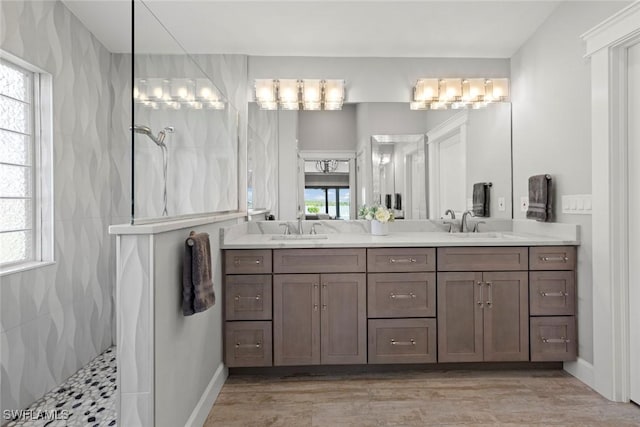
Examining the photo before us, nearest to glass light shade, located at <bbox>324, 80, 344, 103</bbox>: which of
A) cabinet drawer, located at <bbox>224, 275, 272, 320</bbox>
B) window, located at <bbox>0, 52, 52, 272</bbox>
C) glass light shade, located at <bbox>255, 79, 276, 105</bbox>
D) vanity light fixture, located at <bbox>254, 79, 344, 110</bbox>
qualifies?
vanity light fixture, located at <bbox>254, 79, 344, 110</bbox>

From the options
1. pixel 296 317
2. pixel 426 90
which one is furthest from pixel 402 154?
pixel 296 317

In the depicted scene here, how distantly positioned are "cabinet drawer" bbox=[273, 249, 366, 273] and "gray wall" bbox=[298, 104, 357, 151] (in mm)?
1042

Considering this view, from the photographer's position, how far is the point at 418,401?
2.06 m

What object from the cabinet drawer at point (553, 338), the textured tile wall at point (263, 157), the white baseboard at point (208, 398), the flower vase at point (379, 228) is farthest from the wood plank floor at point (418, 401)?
the textured tile wall at point (263, 157)

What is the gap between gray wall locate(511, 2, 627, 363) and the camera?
221 cm

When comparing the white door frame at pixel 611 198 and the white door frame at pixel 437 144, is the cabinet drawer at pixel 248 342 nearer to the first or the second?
the white door frame at pixel 437 144

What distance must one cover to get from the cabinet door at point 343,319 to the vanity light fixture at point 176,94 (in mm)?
1328

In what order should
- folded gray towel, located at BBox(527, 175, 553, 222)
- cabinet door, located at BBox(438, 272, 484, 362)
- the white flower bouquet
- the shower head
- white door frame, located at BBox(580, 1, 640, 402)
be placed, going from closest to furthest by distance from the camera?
the shower head < white door frame, located at BBox(580, 1, 640, 402) < cabinet door, located at BBox(438, 272, 484, 362) < folded gray towel, located at BBox(527, 175, 553, 222) < the white flower bouquet

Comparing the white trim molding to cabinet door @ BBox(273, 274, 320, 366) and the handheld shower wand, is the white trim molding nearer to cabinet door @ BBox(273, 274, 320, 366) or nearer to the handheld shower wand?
cabinet door @ BBox(273, 274, 320, 366)

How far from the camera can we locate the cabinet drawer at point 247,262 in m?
2.29

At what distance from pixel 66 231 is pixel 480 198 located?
10.2 feet

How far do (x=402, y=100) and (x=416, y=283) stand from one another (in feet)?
5.15

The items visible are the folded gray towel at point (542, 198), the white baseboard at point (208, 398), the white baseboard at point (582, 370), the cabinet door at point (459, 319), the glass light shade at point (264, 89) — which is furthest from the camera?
the glass light shade at point (264, 89)

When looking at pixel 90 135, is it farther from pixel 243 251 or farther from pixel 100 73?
pixel 243 251
